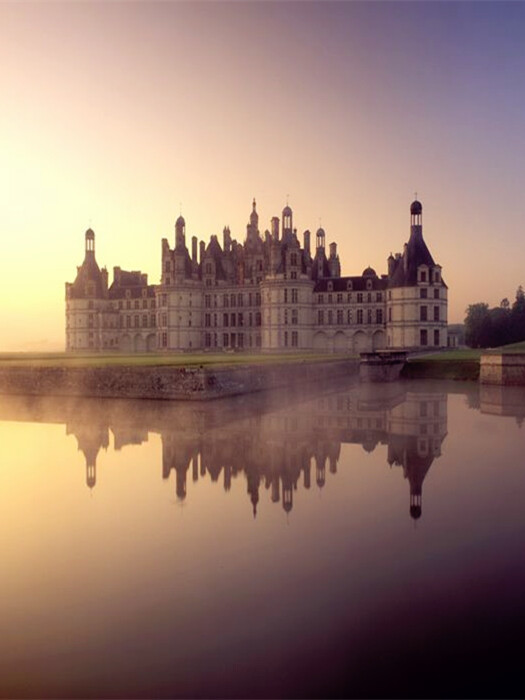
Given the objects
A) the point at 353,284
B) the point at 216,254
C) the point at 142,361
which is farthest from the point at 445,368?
the point at 216,254

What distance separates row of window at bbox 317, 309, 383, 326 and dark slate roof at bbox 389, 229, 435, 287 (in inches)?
203

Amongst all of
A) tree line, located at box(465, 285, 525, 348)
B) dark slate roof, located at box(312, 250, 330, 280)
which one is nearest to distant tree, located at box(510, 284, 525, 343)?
tree line, located at box(465, 285, 525, 348)

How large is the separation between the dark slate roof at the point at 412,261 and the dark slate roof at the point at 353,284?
3.89 metres

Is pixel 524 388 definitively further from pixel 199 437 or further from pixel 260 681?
pixel 260 681

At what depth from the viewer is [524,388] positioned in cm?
3694

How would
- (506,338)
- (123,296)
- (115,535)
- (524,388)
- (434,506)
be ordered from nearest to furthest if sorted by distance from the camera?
(115,535) → (434,506) → (524,388) → (506,338) → (123,296)

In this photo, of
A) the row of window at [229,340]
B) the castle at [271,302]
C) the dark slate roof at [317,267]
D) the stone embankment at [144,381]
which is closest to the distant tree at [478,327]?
the castle at [271,302]

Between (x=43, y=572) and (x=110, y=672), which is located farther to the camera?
(x=43, y=572)

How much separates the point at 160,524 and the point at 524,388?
105 feet

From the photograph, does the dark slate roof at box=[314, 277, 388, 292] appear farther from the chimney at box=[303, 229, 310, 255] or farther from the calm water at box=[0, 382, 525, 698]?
the calm water at box=[0, 382, 525, 698]

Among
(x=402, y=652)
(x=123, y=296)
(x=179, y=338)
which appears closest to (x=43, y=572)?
(x=402, y=652)

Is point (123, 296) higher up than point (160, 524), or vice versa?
point (123, 296)

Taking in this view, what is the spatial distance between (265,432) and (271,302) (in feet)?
180

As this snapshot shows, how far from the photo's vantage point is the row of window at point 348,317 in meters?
74.4
